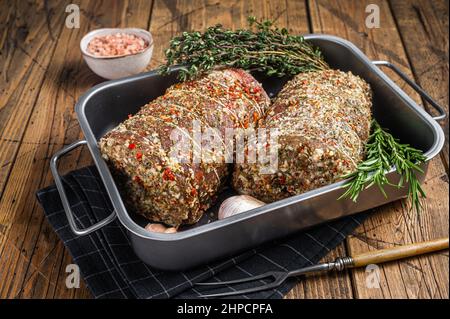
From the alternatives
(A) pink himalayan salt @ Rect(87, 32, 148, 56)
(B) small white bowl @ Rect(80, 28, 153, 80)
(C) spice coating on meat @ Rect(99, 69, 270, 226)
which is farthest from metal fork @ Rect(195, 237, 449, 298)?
(A) pink himalayan salt @ Rect(87, 32, 148, 56)

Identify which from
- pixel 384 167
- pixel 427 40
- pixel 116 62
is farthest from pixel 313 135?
pixel 427 40

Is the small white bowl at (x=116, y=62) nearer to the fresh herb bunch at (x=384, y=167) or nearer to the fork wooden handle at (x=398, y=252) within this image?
the fresh herb bunch at (x=384, y=167)

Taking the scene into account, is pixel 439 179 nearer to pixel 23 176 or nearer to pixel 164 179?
pixel 164 179

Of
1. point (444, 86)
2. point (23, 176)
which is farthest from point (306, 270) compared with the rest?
point (444, 86)

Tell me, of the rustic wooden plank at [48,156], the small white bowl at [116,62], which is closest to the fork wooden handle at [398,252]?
the rustic wooden plank at [48,156]

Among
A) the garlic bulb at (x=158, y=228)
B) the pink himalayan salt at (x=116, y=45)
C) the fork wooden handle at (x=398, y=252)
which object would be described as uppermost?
the pink himalayan salt at (x=116, y=45)
